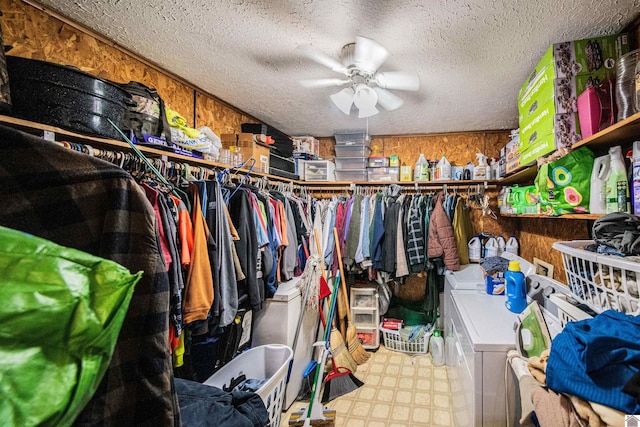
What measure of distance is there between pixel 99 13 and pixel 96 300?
171cm

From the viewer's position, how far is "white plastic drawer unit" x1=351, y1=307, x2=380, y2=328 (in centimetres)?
292

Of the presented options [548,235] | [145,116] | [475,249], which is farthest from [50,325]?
[475,249]

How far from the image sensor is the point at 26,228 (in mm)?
357

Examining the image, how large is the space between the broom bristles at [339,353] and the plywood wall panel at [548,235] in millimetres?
1738

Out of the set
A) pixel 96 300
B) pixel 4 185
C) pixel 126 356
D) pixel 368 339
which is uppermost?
pixel 4 185

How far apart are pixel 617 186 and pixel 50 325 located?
160 centimetres

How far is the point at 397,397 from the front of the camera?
7.12 feet

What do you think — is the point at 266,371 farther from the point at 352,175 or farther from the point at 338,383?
the point at 352,175

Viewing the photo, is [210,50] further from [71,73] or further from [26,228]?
[26,228]

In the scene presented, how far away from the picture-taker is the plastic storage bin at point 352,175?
3.25 meters

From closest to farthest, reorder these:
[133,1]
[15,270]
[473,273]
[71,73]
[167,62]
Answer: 1. [15,270]
2. [71,73]
3. [133,1]
4. [167,62]
5. [473,273]

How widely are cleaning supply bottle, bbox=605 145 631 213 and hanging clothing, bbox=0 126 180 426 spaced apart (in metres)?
1.49

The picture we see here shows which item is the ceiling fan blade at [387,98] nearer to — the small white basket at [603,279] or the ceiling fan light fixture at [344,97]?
the ceiling fan light fixture at [344,97]

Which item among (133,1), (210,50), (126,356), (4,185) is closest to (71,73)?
(133,1)
